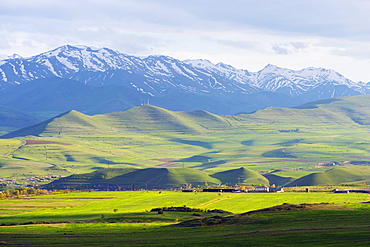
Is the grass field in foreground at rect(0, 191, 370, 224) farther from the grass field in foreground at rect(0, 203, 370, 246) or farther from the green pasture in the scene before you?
the grass field in foreground at rect(0, 203, 370, 246)

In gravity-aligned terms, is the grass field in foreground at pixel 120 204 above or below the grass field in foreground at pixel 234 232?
above

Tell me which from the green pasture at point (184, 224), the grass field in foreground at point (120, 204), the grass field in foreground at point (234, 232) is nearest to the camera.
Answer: the grass field in foreground at point (234, 232)

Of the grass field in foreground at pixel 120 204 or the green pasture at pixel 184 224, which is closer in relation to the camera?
the green pasture at pixel 184 224

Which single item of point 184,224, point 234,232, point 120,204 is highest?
point 120,204

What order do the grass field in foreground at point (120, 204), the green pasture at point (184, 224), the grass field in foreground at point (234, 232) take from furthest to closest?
the grass field in foreground at point (120, 204) → the green pasture at point (184, 224) → the grass field in foreground at point (234, 232)

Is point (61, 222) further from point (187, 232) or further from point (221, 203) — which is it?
point (221, 203)

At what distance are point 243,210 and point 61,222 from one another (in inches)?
1401

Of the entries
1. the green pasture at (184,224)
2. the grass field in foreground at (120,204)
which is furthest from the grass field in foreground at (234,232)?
the grass field in foreground at (120,204)

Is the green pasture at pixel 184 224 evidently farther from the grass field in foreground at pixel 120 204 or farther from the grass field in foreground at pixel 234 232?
the grass field in foreground at pixel 120 204

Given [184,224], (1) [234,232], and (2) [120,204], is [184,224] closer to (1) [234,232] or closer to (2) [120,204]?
(1) [234,232]

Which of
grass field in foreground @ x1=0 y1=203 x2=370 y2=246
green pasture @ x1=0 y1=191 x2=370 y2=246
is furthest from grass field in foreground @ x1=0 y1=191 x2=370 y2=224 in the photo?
grass field in foreground @ x1=0 y1=203 x2=370 y2=246

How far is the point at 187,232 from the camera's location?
89.1 metres

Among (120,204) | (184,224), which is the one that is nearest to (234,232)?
(184,224)

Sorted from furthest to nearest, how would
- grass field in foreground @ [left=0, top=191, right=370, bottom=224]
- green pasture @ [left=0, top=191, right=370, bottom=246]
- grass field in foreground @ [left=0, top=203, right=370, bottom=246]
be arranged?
grass field in foreground @ [left=0, top=191, right=370, bottom=224] < green pasture @ [left=0, top=191, right=370, bottom=246] < grass field in foreground @ [left=0, top=203, right=370, bottom=246]
